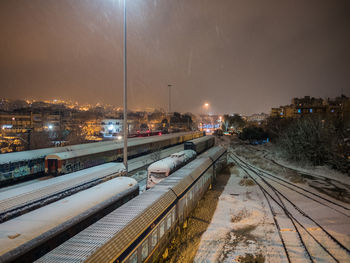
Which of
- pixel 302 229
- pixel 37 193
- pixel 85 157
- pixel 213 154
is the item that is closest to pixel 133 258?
pixel 37 193

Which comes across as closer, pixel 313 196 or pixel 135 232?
pixel 135 232

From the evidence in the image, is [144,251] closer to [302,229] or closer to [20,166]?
[302,229]

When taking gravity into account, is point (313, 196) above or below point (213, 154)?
below

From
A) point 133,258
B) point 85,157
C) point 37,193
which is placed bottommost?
point 133,258

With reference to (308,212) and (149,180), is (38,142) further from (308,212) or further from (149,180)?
(308,212)

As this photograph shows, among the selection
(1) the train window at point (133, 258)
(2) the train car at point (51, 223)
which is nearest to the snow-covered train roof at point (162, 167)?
(2) the train car at point (51, 223)

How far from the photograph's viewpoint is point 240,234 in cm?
945

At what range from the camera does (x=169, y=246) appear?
26.4ft

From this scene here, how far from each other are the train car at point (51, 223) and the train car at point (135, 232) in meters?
1.27

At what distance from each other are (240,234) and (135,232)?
6.35m

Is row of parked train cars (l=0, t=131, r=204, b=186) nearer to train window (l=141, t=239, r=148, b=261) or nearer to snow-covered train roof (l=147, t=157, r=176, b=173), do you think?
snow-covered train roof (l=147, t=157, r=176, b=173)

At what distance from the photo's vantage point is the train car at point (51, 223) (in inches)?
202

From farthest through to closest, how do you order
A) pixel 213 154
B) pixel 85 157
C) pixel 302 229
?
pixel 213 154 → pixel 85 157 → pixel 302 229

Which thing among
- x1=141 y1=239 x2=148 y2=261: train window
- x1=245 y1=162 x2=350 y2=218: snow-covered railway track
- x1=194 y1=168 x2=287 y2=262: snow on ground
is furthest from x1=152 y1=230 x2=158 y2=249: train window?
x1=245 y1=162 x2=350 y2=218: snow-covered railway track
